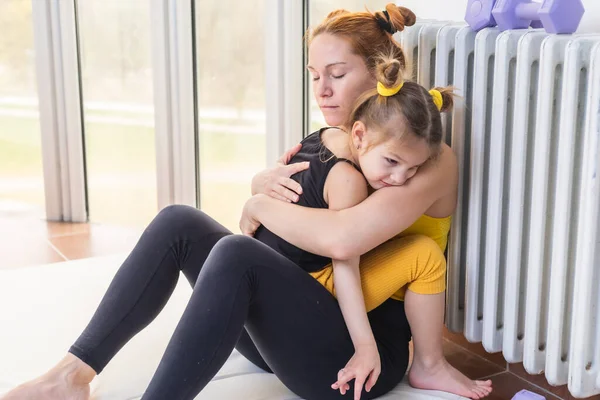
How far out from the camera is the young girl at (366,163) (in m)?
1.18

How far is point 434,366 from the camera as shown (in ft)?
4.47

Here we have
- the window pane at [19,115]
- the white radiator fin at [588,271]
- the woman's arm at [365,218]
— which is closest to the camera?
the white radiator fin at [588,271]

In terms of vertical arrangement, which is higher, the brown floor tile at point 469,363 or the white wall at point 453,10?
the white wall at point 453,10

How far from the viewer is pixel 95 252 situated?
2.47m

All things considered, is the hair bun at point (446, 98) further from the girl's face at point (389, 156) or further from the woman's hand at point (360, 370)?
the woman's hand at point (360, 370)

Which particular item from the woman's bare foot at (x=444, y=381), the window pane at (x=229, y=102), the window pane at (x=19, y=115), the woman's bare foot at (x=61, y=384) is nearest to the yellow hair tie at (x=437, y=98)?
the woman's bare foot at (x=444, y=381)

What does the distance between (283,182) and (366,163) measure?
0.61ft

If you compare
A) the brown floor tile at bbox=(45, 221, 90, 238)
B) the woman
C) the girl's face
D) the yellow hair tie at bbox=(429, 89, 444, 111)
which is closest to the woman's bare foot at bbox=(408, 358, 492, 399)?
the woman

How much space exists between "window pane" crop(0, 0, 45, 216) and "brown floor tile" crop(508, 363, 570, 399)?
6.95ft

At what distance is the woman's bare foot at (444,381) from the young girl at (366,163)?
16 cm

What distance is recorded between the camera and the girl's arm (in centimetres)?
121

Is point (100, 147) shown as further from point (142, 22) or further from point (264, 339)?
point (264, 339)

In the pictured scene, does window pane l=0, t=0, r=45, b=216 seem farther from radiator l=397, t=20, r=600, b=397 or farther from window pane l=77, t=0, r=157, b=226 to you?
radiator l=397, t=20, r=600, b=397

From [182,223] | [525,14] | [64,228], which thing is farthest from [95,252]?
[525,14]
